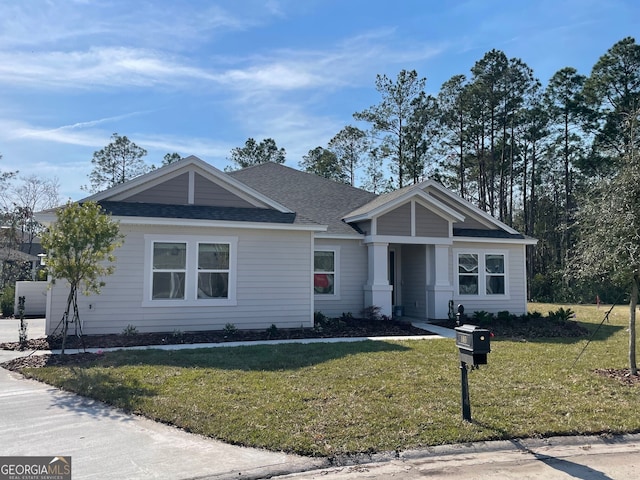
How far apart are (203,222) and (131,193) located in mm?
2285

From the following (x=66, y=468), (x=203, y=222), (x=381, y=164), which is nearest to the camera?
(x=66, y=468)

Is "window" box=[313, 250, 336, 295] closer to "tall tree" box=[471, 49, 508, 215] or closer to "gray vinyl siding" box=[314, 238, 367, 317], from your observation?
"gray vinyl siding" box=[314, 238, 367, 317]

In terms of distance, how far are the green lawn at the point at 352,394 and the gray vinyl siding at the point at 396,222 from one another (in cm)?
590

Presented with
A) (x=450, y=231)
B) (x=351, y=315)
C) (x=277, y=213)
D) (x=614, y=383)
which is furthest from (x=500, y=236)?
(x=614, y=383)

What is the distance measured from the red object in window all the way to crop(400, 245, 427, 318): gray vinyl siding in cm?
354

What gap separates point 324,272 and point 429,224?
12.7 ft

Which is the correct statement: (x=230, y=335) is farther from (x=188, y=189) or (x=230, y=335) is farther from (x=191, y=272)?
(x=188, y=189)

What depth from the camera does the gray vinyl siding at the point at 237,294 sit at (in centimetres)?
1151

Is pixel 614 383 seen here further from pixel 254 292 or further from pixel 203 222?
pixel 203 222

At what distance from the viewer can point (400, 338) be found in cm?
1226

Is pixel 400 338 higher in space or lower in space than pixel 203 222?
lower

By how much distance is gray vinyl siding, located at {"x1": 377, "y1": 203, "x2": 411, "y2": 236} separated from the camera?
15.4 metres

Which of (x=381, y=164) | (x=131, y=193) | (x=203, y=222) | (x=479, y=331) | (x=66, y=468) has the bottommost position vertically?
(x=66, y=468)

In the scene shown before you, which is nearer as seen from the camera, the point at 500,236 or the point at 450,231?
the point at 450,231
